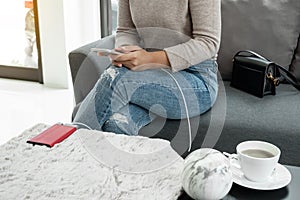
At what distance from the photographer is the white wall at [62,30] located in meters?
2.72

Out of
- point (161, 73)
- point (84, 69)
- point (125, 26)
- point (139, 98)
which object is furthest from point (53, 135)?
point (125, 26)

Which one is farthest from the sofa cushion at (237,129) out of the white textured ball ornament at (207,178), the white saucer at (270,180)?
the white textured ball ornament at (207,178)

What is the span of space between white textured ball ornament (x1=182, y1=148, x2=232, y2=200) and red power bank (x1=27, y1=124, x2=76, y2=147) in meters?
0.37

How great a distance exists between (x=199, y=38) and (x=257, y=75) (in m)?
0.31

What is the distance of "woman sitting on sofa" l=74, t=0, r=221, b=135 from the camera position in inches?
54.9

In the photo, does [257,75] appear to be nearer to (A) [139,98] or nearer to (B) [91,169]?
(A) [139,98]

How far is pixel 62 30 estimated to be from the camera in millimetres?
2736

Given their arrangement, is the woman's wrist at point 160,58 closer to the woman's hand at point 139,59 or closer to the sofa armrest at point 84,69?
the woman's hand at point 139,59

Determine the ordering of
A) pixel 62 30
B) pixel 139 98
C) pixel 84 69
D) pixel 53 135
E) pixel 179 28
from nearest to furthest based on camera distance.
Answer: pixel 53 135
pixel 139 98
pixel 179 28
pixel 84 69
pixel 62 30

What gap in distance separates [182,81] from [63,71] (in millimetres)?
1551

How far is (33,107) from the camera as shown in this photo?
2.57m

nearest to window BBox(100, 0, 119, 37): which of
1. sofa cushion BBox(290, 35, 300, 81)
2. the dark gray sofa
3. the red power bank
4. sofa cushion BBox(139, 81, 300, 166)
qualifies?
the dark gray sofa

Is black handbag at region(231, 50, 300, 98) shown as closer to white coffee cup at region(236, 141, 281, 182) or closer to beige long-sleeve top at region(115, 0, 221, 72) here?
beige long-sleeve top at region(115, 0, 221, 72)

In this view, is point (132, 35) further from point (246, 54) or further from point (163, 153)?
point (163, 153)
